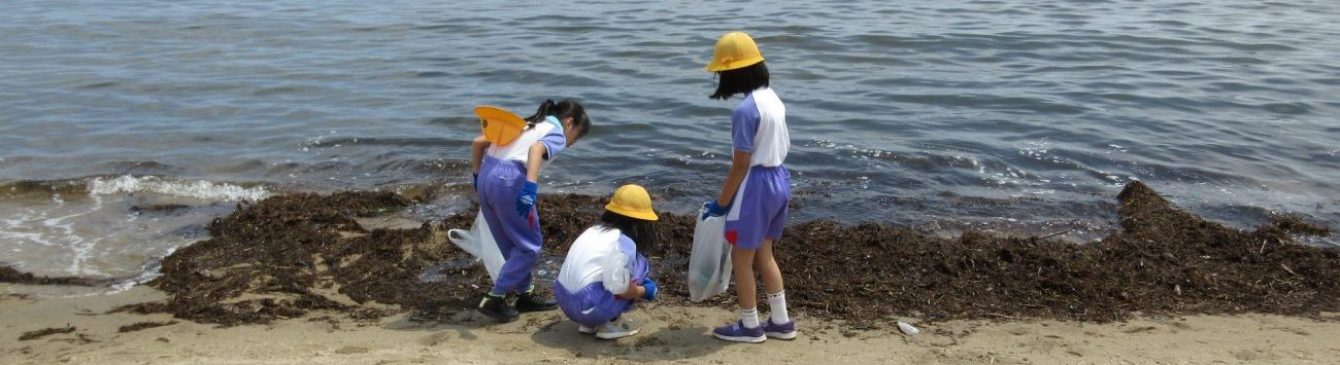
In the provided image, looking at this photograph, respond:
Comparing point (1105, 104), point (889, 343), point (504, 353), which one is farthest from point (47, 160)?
point (1105, 104)

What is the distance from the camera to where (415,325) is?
5531mm

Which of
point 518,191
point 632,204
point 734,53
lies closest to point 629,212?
point 632,204

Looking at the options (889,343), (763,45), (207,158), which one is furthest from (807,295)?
(763,45)

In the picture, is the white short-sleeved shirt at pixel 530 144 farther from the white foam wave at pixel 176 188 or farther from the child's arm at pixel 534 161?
the white foam wave at pixel 176 188

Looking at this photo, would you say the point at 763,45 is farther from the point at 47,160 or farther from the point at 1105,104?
the point at 47,160

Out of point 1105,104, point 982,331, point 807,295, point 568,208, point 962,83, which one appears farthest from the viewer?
point 962,83

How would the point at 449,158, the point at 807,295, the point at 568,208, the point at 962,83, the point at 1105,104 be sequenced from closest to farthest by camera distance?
the point at 807,295 → the point at 568,208 → the point at 449,158 → the point at 1105,104 → the point at 962,83

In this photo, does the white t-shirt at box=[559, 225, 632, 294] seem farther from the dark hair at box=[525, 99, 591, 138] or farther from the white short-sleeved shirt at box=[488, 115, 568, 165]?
the dark hair at box=[525, 99, 591, 138]

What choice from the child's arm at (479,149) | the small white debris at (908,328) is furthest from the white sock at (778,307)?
the child's arm at (479,149)

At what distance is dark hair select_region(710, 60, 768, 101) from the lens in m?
4.82

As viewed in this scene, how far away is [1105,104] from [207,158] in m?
8.31

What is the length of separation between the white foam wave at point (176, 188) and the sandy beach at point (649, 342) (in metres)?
2.83

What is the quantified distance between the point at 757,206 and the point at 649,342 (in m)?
0.84

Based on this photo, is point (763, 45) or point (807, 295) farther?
point (763, 45)
